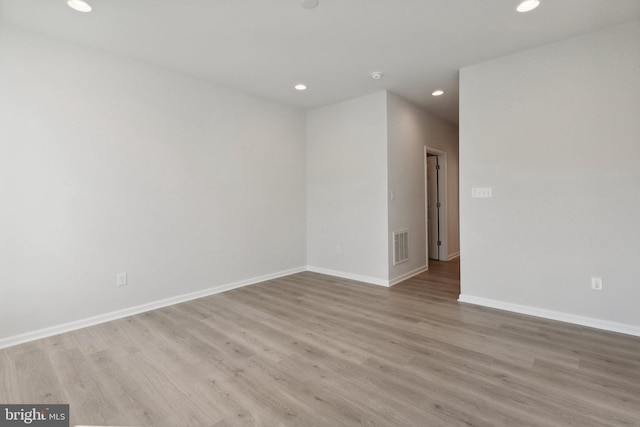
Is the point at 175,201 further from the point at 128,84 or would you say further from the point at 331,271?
the point at 331,271

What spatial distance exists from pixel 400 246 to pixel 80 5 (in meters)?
4.30

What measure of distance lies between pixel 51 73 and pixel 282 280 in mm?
3494

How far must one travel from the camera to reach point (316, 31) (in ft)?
8.76

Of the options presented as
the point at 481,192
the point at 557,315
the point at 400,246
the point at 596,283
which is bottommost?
the point at 557,315

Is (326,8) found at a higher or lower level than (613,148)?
higher

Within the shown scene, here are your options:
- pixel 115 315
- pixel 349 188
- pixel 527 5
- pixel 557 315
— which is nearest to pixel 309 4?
pixel 527 5

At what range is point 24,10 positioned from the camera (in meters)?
2.35

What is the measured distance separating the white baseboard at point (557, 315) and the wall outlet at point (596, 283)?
287 millimetres

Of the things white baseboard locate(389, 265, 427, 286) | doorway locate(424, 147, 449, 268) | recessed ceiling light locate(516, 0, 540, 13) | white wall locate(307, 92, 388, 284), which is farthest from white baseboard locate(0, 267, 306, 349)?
recessed ceiling light locate(516, 0, 540, 13)

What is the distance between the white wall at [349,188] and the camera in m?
→ 4.25

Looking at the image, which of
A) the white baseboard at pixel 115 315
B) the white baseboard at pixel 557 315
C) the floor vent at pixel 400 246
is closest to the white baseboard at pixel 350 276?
the floor vent at pixel 400 246

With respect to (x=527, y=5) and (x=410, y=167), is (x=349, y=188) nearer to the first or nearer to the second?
(x=410, y=167)

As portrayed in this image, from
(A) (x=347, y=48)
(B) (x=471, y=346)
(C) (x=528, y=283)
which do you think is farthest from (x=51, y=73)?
(C) (x=528, y=283)

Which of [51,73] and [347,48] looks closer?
[51,73]
